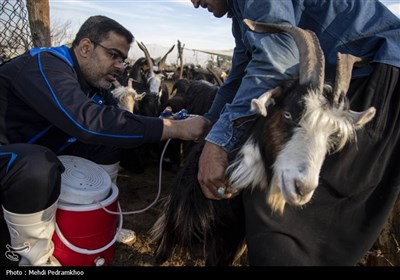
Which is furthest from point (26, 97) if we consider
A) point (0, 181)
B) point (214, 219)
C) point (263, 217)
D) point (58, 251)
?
point (263, 217)

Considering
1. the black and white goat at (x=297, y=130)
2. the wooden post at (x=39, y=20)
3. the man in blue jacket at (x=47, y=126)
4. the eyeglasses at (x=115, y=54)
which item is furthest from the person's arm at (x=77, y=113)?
the wooden post at (x=39, y=20)

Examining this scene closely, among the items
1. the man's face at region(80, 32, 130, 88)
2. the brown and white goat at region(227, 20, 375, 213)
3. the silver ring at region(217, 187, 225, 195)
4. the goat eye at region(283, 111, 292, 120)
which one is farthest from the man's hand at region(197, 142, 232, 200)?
the man's face at region(80, 32, 130, 88)

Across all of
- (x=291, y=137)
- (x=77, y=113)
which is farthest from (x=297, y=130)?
(x=77, y=113)

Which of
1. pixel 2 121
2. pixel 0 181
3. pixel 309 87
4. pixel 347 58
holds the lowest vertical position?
pixel 0 181

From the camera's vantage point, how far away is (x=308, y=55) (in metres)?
1.50

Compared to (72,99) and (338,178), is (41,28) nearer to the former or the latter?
(72,99)

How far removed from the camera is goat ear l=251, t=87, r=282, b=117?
150cm

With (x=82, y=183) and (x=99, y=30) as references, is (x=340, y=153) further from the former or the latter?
(x=99, y=30)

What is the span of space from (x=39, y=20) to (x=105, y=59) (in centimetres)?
173

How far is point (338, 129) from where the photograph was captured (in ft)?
4.95

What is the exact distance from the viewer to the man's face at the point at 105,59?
2518 millimetres

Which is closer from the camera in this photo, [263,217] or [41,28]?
[263,217]

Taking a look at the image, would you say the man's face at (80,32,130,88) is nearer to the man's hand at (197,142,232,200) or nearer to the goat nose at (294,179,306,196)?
the man's hand at (197,142,232,200)

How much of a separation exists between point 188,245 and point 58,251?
892 mm
